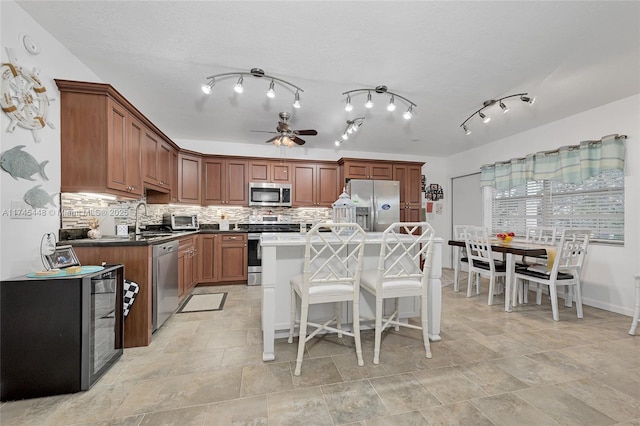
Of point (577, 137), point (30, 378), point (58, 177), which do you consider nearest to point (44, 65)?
point (58, 177)

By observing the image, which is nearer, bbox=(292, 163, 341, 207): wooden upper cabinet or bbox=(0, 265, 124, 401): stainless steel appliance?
bbox=(0, 265, 124, 401): stainless steel appliance

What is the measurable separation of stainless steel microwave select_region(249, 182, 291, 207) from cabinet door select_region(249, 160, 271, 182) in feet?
0.38

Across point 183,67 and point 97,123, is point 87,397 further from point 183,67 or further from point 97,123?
point 183,67

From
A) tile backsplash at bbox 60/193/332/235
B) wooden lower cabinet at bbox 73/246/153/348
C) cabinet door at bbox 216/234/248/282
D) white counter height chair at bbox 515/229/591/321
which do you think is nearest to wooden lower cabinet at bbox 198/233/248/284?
cabinet door at bbox 216/234/248/282

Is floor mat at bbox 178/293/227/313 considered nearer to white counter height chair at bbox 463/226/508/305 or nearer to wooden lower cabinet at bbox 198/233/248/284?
wooden lower cabinet at bbox 198/233/248/284

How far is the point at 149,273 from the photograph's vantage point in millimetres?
2293

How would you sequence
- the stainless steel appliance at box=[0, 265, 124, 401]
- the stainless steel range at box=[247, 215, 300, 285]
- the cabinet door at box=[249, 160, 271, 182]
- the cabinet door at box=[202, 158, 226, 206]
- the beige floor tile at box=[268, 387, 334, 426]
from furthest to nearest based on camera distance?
the cabinet door at box=[249, 160, 271, 182] < the cabinet door at box=[202, 158, 226, 206] < the stainless steel range at box=[247, 215, 300, 285] < the stainless steel appliance at box=[0, 265, 124, 401] < the beige floor tile at box=[268, 387, 334, 426]

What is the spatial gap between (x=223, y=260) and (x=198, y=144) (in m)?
2.25

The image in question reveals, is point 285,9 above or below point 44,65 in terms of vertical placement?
above

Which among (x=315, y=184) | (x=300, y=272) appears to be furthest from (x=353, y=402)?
(x=315, y=184)

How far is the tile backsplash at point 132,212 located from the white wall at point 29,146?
0.17 metres

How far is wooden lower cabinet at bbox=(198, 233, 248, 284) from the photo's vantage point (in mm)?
4238

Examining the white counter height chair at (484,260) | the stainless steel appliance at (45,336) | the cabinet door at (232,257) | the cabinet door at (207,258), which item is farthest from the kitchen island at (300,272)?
the cabinet door at (207,258)

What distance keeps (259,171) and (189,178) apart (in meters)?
1.20
